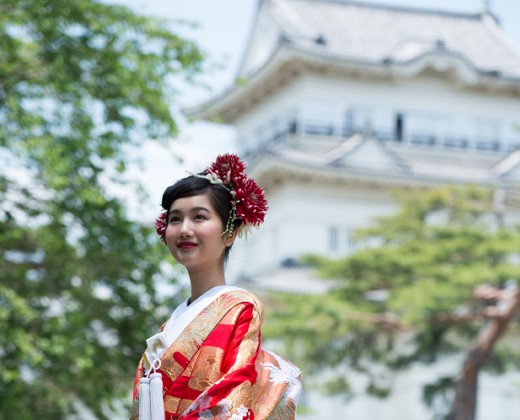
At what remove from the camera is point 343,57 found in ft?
115

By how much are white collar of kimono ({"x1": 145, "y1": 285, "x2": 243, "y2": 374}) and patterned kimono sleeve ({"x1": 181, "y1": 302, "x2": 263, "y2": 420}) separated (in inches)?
4.4

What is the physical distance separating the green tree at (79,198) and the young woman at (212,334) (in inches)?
339

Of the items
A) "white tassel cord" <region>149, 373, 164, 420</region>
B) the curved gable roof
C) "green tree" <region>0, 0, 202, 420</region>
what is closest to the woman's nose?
"white tassel cord" <region>149, 373, 164, 420</region>

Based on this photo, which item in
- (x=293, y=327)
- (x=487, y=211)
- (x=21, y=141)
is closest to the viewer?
(x=21, y=141)

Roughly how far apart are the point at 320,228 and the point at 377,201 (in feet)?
5.81

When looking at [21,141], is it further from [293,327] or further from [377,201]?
[377,201]

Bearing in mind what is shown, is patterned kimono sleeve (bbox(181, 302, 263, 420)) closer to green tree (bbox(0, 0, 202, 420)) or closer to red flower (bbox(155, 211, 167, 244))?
red flower (bbox(155, 211, 167, 244))

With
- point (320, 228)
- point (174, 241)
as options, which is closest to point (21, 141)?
point (174, 241)

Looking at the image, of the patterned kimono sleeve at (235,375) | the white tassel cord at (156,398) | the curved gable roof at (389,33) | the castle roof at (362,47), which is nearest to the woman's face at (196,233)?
the patterned kimono sleeve at (235,375)

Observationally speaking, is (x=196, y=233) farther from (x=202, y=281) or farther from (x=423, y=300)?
(x=423, y=300)

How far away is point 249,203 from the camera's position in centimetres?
442

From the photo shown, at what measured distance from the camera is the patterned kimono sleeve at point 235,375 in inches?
163

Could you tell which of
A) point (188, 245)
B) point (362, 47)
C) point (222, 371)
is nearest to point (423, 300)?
point (362, 47)

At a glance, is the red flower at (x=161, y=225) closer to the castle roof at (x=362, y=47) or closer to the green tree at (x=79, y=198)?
the green tree at (x=79, y=198)
